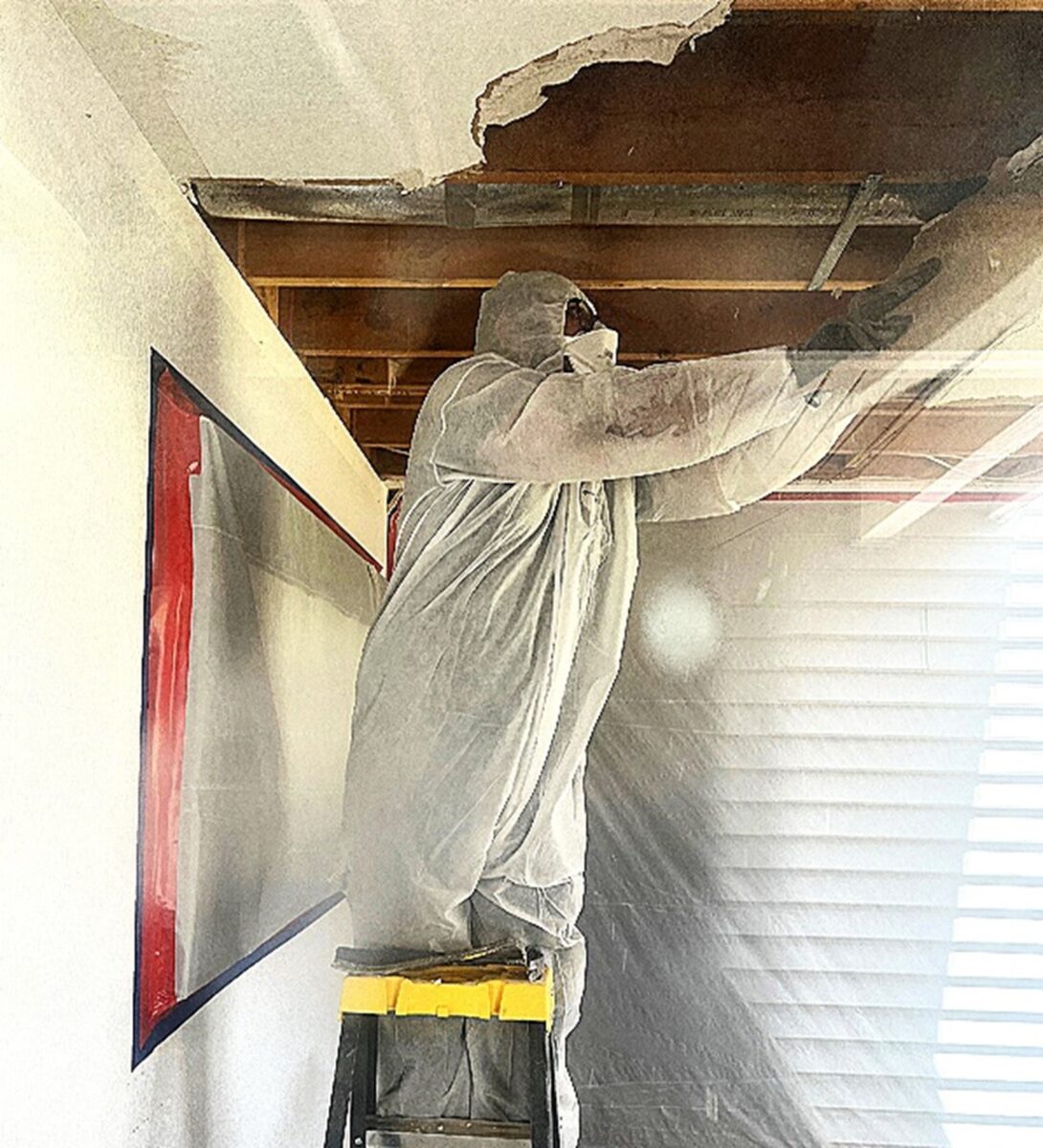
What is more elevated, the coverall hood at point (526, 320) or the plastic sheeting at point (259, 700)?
the coverall hood at point (526, 320)

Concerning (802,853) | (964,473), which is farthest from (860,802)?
(964,473)

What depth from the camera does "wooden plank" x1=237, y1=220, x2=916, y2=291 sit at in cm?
127

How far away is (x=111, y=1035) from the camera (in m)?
1.09

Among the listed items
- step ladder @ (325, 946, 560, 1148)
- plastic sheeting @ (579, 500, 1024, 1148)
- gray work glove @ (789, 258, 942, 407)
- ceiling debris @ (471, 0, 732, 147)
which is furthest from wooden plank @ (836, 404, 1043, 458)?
Result: step ladder @ (325, 946, 560, 1148)

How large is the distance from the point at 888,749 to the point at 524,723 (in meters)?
0.91

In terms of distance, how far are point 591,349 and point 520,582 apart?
0.29m

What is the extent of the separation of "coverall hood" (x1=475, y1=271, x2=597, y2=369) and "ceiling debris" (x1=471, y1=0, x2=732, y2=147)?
278 mm

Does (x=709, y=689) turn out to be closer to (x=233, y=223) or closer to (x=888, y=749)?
(x=888, y=749)

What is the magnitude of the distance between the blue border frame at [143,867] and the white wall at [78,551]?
0.02 metres

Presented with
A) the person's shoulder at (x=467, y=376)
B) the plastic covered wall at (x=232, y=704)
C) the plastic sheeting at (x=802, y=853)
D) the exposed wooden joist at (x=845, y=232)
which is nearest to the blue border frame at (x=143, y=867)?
the plastic covered wall at (x=232, y=704)

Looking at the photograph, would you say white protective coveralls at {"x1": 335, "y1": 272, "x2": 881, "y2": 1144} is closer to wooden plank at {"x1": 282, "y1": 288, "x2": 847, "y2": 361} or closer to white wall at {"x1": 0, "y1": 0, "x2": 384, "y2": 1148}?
wooden plank at {"x1": 282, "y1": 288, "x2": 847, "y2": 361}

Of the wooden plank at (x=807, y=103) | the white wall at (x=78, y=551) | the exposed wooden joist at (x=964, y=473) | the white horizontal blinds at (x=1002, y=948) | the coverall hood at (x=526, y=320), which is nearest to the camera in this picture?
the white wall at (x=78, y=551)

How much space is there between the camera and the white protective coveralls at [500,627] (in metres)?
1.32

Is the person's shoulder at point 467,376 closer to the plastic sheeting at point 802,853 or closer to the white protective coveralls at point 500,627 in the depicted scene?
the white protective coveralls at point 500,627
